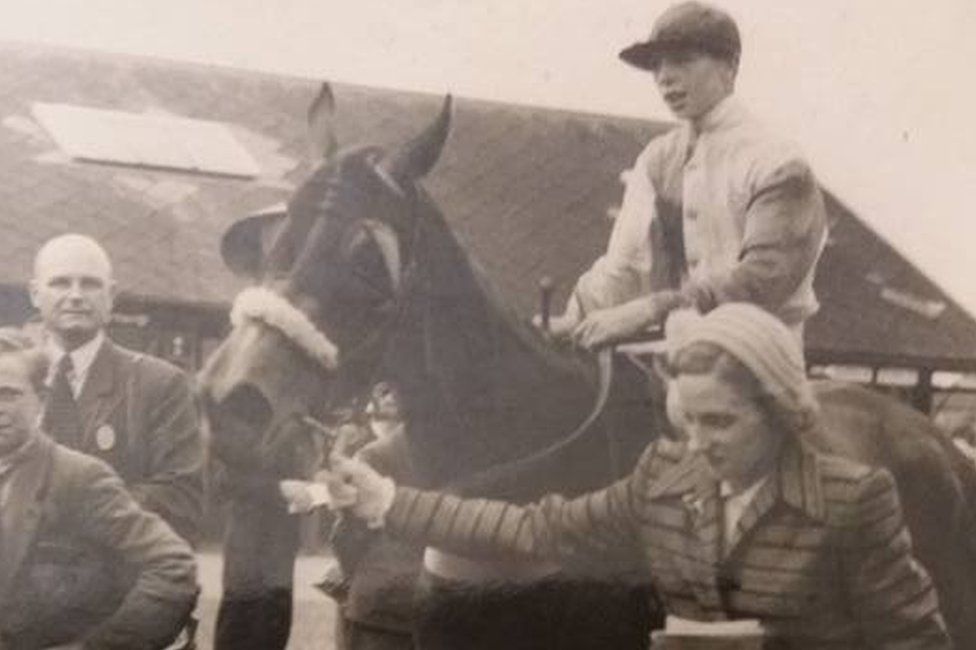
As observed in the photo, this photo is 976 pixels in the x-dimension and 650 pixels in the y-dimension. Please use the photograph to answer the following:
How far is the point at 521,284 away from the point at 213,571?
70cm

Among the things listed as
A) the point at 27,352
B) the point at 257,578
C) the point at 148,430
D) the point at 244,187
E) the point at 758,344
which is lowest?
the point at 257,578

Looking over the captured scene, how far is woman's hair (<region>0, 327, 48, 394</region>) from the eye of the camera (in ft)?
10.5

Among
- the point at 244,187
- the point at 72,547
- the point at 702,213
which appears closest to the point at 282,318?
the point at 244,187

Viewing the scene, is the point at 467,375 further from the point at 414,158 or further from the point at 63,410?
the point at 63,410

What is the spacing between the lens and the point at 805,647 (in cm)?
338

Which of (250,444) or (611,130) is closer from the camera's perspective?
(250,444)

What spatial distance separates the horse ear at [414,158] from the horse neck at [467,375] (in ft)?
0.27

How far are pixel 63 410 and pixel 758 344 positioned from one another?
1158mm

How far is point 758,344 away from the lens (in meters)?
3.43

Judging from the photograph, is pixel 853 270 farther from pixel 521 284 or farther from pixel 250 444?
pixel 250 444

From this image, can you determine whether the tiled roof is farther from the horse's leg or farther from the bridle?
the horse's leg

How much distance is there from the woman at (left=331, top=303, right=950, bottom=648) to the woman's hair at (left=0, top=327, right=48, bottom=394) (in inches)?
28.5

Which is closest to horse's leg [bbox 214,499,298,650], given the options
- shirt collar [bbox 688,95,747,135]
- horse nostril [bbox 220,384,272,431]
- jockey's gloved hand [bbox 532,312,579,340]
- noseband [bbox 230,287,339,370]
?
horse nostril [bbox 220,384,272,431]

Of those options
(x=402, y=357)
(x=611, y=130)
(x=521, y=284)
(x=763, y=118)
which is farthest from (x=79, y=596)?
(x=763, y=118)
